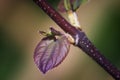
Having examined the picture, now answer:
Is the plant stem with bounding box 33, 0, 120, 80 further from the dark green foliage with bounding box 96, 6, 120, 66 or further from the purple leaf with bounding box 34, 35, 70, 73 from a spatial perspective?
the dark green foliage with bounding box 96, 6, 120, 66

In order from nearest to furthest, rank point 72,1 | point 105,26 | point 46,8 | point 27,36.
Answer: point 46,8
point 72,1
point 105,26
point 27,36

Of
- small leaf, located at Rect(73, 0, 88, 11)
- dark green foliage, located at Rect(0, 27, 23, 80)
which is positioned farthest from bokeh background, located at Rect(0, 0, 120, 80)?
small leaf, located at Rect(73, 0, 88, 11)

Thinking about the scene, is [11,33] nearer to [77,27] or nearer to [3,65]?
[3,65]

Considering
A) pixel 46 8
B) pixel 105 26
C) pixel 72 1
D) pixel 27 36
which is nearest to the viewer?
pixel 46 8

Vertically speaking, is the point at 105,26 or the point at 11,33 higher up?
the point at 11,33

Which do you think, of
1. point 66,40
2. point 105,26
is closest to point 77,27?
point 66,40
